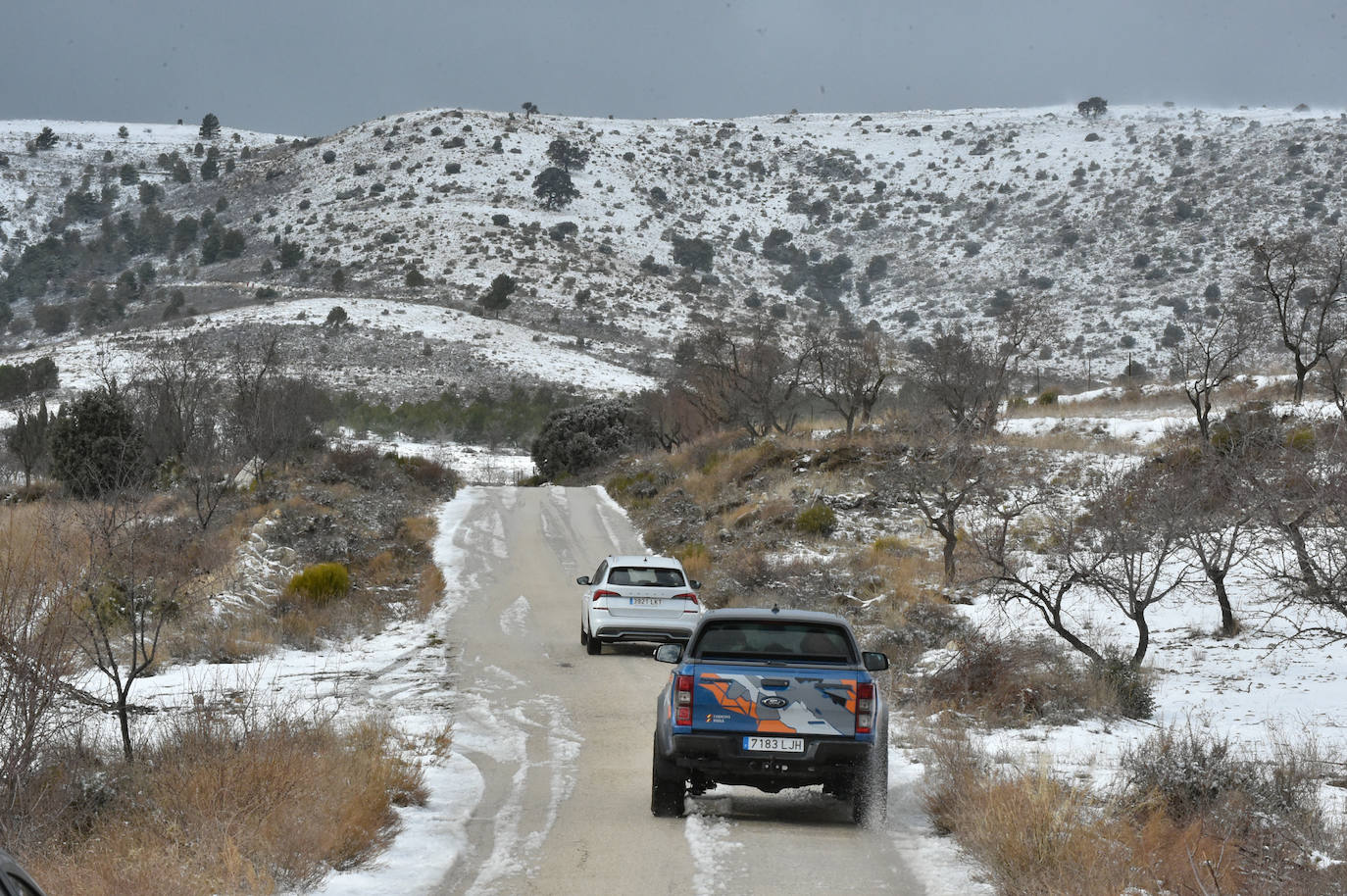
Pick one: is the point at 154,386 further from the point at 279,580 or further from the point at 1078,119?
the point at 1078,119

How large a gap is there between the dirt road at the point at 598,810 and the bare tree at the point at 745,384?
29.7 meters

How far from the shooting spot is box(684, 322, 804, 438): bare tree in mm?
50344

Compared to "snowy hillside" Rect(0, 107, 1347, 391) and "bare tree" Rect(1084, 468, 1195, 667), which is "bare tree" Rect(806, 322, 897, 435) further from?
"snowy hillside" Rect(0, 107, 1347, 391)

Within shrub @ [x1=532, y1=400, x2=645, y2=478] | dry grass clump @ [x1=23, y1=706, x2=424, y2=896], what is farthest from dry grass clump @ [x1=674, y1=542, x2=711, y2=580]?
shrub @ [x1=532, y1=400, x2=645, y2=478]

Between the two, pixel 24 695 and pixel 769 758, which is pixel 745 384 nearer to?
pixel 769 758

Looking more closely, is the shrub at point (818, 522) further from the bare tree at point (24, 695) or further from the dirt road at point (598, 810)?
the bare tree at point (24, 695)

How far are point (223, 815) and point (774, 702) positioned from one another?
13.1 feet

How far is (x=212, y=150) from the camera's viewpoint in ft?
514

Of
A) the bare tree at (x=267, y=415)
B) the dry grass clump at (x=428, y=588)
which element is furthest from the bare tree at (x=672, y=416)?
the dry grass clump at (x=428, y=588)

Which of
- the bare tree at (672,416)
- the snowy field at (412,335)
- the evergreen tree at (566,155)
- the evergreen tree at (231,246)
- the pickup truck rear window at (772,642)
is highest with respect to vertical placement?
the evergreen tree at (566,155)

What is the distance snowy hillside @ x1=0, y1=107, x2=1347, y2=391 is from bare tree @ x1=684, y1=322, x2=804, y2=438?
2983 cm

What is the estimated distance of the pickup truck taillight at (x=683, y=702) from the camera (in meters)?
9.02


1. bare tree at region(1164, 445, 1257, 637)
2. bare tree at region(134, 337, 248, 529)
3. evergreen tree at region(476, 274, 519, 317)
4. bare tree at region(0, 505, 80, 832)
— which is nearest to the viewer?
bare tree at region(0, 505, 80, 832)

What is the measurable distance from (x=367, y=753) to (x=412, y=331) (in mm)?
83833
